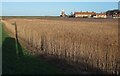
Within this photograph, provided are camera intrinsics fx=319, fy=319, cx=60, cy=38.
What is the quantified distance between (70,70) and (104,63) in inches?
62.3

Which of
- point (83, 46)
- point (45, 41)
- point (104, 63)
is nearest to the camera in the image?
point (104, 63)

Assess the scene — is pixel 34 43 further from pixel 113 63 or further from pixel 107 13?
pixel 107 13

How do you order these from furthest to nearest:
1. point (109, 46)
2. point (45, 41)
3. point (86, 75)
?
point (45, 41)
point (109, 46)
point (86, 75)

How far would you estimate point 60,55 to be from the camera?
698 inches

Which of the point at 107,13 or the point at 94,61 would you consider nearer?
the point at 94,61

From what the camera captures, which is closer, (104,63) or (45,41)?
(104,63)

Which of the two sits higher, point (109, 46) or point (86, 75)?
point (109, 46)

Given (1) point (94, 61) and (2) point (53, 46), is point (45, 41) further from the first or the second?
(1) point (94, 61)

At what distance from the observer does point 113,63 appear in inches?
552

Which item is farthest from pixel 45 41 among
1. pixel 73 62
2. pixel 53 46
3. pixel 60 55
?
pixel 73 62

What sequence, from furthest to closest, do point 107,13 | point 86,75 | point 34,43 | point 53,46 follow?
point 107,13, point 34,43, point 53,46, point 86,75

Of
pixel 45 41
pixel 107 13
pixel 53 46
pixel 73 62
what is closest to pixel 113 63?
pixel 73 62

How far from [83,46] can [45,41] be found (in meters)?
5.44

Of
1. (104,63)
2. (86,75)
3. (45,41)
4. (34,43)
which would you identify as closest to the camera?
(86,75)
